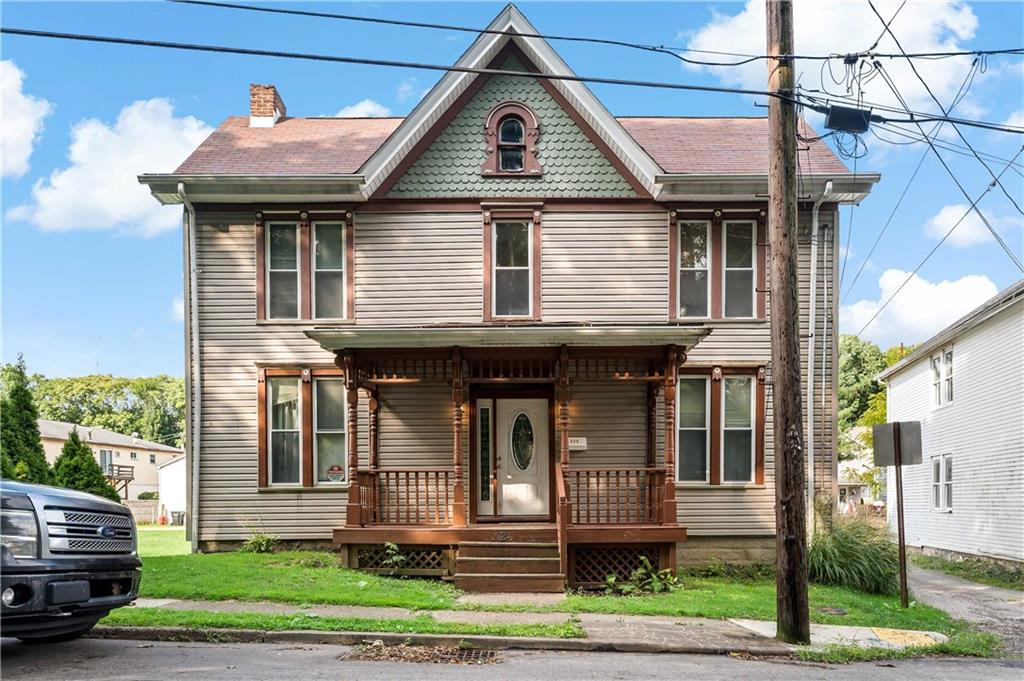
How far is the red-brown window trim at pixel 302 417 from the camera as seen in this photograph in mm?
14406

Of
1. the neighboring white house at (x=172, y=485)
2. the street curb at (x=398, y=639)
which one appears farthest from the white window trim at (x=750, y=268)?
the neighboring white house at (x=172, y=485)

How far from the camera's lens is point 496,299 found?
48.0ft

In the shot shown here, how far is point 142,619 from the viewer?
28.3 ft

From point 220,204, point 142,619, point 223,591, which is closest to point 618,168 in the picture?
point 220,204

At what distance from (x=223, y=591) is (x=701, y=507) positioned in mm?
7801

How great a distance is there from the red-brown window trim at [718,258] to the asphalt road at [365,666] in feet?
23.8

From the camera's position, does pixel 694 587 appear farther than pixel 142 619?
Yes

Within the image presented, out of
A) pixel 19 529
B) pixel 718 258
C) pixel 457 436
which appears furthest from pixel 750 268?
pixel 19 529

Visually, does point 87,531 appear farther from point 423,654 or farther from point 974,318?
point 974,318

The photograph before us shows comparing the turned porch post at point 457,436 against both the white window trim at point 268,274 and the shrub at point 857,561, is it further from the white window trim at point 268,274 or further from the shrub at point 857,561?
the shrub at point 857,561

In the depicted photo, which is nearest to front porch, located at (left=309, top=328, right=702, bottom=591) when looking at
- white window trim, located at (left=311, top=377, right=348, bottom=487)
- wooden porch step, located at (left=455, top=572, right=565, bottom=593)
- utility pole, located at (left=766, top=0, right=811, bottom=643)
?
wooden porch step, located at (left=455, top=572, right=565, bottom=593)

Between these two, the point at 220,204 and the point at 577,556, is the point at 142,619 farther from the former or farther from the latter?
the point at 220,204

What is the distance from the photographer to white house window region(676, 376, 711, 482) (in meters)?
14.6

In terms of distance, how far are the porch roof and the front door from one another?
7.11ft
